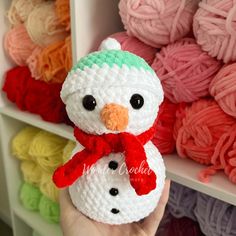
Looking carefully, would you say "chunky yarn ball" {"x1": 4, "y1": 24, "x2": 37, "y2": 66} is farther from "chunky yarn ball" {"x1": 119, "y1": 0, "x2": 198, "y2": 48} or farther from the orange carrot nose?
the orange carrot nose

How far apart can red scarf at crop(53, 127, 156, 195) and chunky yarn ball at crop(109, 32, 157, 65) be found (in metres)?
0.25

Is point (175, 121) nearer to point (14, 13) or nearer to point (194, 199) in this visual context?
point (194, 199)

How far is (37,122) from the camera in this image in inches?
34.4

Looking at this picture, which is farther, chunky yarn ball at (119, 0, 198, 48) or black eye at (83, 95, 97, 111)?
chunky yarn ball at (119, 0, 198, 48)

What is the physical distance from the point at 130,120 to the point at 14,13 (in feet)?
2.12

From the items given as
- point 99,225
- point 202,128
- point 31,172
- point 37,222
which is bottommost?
point 37,222

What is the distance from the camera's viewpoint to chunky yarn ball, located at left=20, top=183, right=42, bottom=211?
104 cm

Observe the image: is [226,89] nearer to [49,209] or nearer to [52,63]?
[52,63]

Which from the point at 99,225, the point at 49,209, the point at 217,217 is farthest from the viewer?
the point at 49,209

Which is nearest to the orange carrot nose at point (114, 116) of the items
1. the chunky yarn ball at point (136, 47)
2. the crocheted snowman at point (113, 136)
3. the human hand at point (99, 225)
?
the crocheted snowman at point (113, 136)

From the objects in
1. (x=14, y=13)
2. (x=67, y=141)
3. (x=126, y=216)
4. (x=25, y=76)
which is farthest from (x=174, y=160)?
(x=14, y=13)

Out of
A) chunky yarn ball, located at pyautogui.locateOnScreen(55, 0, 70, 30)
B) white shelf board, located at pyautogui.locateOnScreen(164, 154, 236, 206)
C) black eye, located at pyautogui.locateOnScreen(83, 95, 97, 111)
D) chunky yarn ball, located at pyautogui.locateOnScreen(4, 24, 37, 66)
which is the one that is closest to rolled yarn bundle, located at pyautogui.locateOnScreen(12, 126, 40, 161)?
chunky yarn ball, located at pyautogui.locateOnScreen(4, 24, 37, 66)

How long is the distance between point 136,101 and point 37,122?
511 millimetres

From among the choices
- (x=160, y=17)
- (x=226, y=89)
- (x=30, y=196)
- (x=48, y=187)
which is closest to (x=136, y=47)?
(x=160, y=17)
